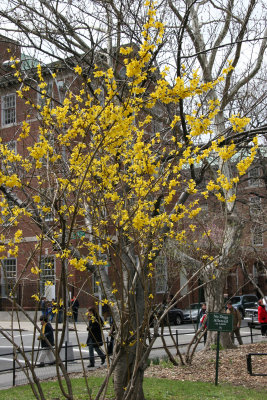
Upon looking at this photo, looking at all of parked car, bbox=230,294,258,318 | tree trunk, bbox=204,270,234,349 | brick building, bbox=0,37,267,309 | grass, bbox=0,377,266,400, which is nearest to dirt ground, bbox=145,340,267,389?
grass, bbox=0,377,266,400

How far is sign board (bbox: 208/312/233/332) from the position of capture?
11.8m

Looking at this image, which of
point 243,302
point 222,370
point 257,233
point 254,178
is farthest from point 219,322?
point 243,302

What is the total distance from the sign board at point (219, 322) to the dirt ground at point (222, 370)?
115 centimetres

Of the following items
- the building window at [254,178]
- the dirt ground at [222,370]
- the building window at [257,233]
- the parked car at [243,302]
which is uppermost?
the building window at [254,178]

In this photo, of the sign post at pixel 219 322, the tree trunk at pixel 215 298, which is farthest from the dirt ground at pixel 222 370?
the sign post at pixel 219 322

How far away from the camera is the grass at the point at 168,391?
9.78 meters

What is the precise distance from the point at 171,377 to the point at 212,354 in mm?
3213

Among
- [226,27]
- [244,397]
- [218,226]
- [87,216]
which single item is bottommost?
[244,397]

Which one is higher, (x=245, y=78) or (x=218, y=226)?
(x=245, y=78)

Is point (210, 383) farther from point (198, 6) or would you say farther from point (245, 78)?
point (198, 6)

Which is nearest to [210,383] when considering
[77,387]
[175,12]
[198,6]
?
[77,387]

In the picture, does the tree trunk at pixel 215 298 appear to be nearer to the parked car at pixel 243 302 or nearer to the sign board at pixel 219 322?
the sign board at pixel 219 322

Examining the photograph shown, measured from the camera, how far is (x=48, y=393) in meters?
10.4

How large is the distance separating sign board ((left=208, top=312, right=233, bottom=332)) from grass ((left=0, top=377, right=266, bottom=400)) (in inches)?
50.0
